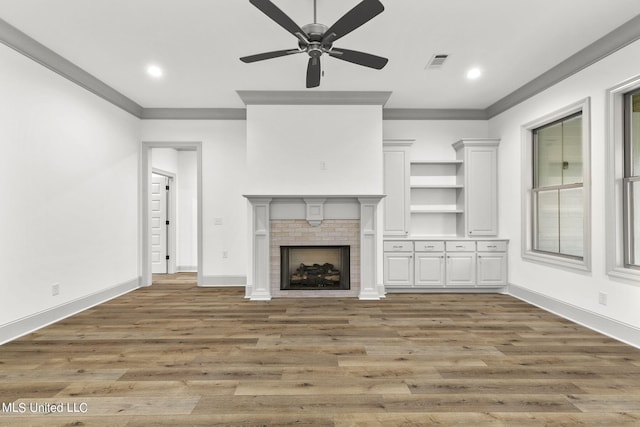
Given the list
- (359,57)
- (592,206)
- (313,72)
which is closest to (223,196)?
(313,72)

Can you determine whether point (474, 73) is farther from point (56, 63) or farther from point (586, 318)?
point (56, 63)

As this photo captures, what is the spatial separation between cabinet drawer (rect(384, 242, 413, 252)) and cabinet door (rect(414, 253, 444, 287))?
173 millimetres

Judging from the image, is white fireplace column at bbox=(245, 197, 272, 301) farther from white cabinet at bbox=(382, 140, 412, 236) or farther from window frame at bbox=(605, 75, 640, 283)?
window frame at bbox=(605, 75, 640, 283)

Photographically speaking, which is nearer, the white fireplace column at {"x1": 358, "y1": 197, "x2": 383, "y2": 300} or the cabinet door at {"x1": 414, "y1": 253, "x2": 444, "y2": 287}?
the white fireplace column at {"x1": 358, "y1": 197, "x2": 383, "y2": 300}

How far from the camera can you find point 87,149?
434cm

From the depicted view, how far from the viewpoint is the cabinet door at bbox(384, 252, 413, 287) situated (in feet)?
16.9

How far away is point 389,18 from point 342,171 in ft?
7.35

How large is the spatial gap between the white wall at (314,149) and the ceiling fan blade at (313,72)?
5.59 feet

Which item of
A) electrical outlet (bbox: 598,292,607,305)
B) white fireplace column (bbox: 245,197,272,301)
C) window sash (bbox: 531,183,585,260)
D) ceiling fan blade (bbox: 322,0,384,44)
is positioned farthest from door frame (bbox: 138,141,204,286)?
electrical outlet (bbox: 598,292,607,305)

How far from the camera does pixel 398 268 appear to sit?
516 centimetres

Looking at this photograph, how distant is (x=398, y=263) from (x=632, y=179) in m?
2.81

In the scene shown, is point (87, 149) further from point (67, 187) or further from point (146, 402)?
point (146, 402)

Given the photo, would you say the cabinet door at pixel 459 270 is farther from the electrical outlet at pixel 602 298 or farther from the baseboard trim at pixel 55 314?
the baseboard trim at pixel 55 314

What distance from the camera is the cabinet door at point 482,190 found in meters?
5.31
